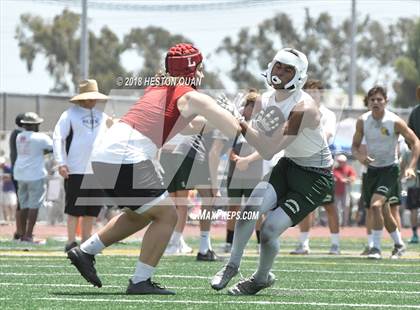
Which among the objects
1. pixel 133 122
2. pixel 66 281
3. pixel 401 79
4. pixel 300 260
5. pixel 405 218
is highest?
pixel 133 122

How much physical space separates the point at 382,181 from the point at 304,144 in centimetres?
569

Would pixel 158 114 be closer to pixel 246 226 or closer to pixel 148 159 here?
pixel 148 159

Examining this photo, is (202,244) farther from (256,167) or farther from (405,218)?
(405,218)

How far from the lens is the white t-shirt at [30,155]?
18.8 m

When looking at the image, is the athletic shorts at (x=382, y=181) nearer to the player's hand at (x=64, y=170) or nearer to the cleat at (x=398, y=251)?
the cleat at (x=398, y=251)

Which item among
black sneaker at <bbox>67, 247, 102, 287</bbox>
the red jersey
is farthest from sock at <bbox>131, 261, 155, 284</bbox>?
the red jersey

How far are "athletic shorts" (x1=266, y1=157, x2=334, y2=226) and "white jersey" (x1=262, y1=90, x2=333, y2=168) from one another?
0.06 m

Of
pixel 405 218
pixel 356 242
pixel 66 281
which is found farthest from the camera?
pixel 405 218

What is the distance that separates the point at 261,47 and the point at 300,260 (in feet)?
235

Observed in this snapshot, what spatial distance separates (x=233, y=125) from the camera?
29.8ft

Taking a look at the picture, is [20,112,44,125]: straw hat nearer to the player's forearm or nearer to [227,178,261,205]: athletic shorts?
[227,178,261,205]: athletic shorts

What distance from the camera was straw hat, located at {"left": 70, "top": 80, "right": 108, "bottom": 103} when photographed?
15750mm

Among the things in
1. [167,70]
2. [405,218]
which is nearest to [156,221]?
[167,70]

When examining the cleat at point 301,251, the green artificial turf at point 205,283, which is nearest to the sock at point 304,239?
the cleat at point 301,251
